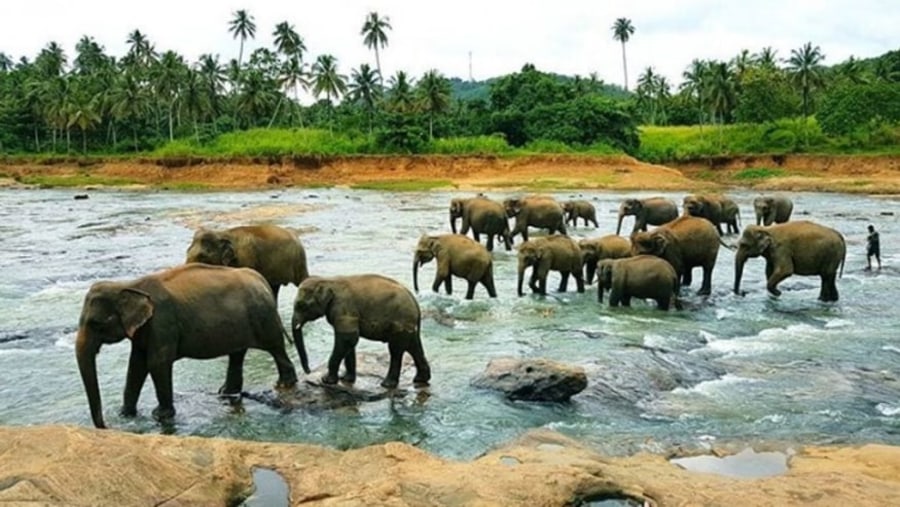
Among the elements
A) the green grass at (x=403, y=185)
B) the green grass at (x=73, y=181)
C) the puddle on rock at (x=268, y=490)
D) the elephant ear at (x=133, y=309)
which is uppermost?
the green grass at (x=73, y=181)

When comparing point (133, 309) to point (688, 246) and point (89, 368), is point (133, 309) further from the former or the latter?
point (688, 246)

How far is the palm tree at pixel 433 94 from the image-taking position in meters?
72.9

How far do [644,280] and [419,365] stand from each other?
5.49 m

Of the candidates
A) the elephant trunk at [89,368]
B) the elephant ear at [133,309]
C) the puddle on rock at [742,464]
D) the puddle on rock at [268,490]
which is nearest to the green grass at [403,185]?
the elephant ear at [133,309]

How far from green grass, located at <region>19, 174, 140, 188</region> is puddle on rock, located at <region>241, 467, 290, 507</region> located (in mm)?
63069

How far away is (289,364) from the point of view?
9.41m

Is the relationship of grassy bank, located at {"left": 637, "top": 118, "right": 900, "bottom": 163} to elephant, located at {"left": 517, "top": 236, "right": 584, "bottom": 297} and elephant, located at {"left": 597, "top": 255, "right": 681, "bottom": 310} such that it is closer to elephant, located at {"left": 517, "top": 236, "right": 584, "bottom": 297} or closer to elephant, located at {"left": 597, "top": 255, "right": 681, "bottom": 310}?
elephant, located at {"left": 517, "top": 236, "right": 584, "bottom": 297}

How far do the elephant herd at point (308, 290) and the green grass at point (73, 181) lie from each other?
54792 mm

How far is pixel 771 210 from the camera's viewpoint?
25.7 meters

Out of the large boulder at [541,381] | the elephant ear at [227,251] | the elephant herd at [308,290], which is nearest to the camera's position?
the elephant herd at [308,290]

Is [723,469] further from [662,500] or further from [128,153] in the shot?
[128,153]

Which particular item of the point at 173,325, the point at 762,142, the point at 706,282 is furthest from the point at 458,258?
the point at 762,142

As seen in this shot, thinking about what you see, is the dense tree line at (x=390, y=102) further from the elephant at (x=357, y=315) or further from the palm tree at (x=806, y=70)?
the elephant at (x=357, y=315)

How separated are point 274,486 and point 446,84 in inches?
2766
